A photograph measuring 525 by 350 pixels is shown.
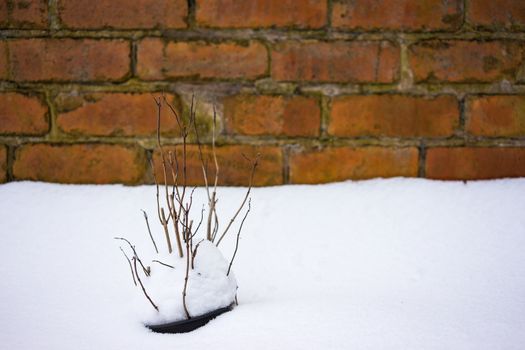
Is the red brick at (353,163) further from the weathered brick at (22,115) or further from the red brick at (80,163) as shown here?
the weathered brick at (22,115)

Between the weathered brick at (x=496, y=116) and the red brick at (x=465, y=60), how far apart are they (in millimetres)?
56

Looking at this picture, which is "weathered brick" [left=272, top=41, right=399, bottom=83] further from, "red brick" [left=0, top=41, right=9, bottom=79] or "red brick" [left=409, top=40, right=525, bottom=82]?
"red brick" [left=0, top=41, right=9, bottom=79]

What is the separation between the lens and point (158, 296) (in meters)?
0.73

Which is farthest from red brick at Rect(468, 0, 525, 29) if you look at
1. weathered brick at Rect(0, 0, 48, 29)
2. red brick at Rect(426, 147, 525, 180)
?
weathered brick at Rect(0, 0, 48, 29)

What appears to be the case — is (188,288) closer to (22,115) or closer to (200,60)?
(200,60)

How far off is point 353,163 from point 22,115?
2.82 feet

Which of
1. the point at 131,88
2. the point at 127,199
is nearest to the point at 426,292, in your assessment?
the point at 127,199

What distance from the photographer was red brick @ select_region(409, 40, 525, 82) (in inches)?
43.1

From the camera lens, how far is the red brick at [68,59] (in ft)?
3.60

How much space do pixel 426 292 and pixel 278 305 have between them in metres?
0.29

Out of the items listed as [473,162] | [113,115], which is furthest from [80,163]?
[473,162]

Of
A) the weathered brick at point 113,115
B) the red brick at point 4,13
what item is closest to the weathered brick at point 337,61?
the weathered brick at point 113,115

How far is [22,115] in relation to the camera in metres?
1.12

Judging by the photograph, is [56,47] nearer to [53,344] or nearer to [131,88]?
[131,88]
